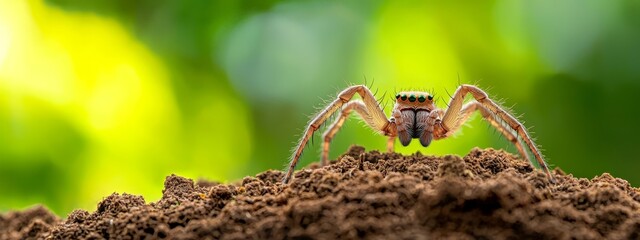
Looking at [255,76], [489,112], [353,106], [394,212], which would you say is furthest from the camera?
[255,76]

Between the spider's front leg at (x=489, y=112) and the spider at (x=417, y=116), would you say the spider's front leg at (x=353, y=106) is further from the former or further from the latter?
the spider's front leg at (x=489, y=112)

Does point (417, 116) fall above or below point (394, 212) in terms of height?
above

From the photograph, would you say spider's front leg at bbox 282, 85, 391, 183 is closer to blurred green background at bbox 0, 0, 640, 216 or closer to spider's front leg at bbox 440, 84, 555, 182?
spider's front leg at bbox 440, 84, 555, 182

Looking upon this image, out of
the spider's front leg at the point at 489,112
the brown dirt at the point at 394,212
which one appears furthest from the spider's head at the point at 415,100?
the brown dirt at the point at 394,212

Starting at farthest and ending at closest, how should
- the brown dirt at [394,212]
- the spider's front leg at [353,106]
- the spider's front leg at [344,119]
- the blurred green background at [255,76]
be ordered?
A: the blurred green background at [255,76] < the spider's front leg at [344,119] < the spider's front leg at [353,106] < the brown dirt at [394,212]

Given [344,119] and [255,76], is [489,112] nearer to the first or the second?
[344,119]

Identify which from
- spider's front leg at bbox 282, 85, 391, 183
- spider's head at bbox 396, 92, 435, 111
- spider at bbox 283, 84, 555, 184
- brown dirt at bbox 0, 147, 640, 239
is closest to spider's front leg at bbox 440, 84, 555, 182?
spider at bbox 283, 84, 555, 184

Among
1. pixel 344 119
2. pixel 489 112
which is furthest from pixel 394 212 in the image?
pixel 344 119
